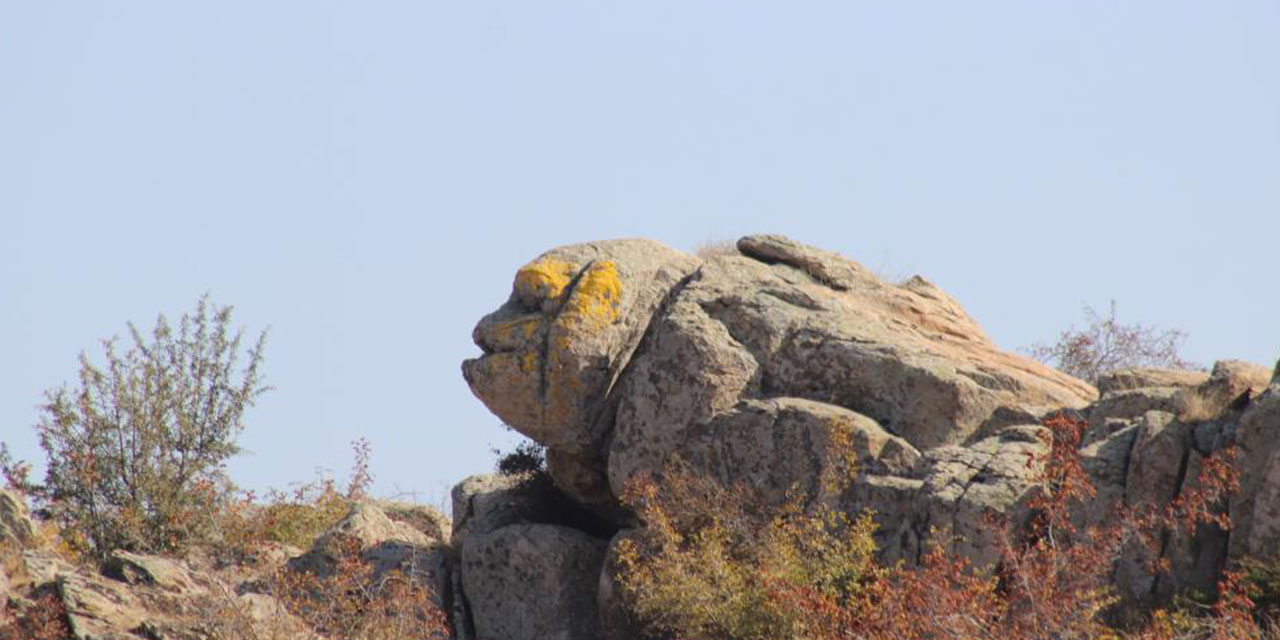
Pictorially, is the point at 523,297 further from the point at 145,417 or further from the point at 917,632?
the point at 917,632

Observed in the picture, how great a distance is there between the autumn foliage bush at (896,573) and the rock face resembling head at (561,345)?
198 centimetres

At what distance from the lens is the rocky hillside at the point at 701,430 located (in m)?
23.5

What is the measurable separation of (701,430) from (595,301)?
258 centimetres

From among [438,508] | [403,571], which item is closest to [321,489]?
[438,508]

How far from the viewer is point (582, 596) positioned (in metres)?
27.2

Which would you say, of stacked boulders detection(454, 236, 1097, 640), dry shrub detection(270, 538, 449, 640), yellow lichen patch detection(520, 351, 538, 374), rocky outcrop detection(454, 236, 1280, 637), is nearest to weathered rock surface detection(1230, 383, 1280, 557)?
rocky outcrop detection(454, 236, 1280, 637)

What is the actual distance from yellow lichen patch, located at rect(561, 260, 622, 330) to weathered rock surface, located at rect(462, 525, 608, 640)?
2.93 metres

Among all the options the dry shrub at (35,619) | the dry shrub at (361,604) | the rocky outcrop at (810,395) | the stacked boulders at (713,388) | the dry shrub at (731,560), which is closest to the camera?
the rocky outcrop at (810,395)

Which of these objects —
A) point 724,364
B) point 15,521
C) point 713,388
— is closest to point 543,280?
point 724,364

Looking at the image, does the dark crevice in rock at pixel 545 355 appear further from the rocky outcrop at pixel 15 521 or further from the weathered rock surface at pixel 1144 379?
the weathered rock surface at pixel 1144 379

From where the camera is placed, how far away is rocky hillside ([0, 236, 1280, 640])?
23.5 meters

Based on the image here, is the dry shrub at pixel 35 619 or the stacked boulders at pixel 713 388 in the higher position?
the stacked boulders at pixel 713 388

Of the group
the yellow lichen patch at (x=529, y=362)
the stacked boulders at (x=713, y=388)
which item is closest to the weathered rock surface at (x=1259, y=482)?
the stacked boulders at (x=713, y=388)

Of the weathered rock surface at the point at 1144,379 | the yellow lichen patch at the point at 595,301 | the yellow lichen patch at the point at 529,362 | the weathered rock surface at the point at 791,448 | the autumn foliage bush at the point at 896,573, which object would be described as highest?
the yellow lichen patch at the point at 595,301
